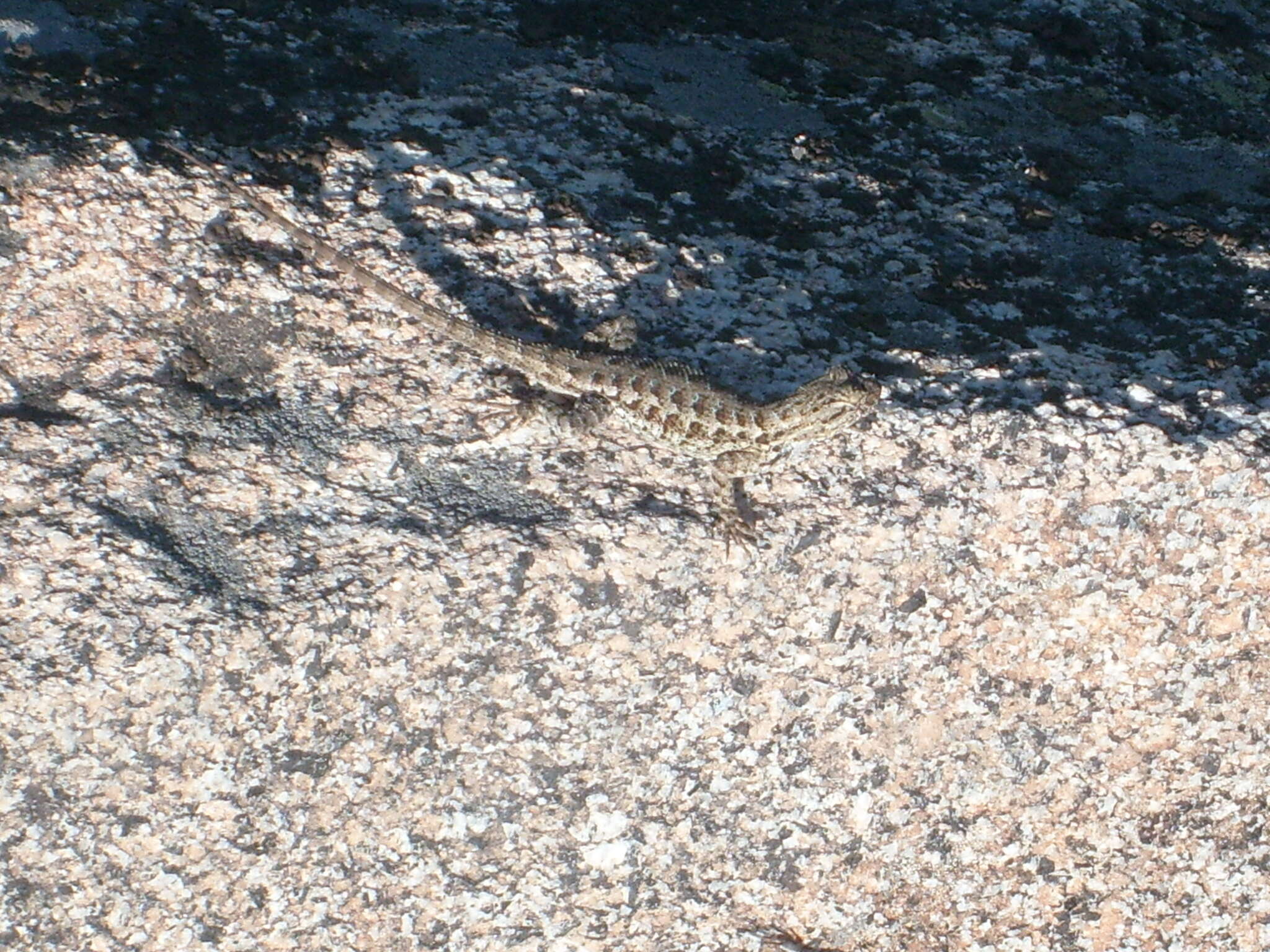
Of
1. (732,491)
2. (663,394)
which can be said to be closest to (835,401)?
(732,491)

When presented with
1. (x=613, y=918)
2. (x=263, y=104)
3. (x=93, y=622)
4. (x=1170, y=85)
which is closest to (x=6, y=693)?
(x=93, y=622)

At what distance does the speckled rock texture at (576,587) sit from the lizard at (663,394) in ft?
0.27

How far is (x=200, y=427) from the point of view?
4074 millimetres

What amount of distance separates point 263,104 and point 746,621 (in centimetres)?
300

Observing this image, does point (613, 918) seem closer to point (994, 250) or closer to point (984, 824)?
point (984, 824)

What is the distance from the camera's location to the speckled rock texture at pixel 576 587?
3.61m

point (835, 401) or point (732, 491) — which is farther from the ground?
point (835, 401)

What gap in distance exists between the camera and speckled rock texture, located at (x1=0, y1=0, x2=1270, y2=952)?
3.61 meters

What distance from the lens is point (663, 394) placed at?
444 cm

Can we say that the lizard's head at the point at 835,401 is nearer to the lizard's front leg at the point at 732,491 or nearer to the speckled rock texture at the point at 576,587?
the speckled rock texture at the point at 576,587

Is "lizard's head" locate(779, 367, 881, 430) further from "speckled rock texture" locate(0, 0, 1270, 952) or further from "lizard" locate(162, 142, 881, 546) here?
"speckled rock texture" locate(0, 0, 1270, 952)

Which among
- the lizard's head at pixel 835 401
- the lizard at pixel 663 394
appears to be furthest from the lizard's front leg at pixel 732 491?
the lizard's head at pixel 835 401

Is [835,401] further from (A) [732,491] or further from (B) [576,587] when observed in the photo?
(B) [576,587]

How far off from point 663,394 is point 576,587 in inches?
35.7
